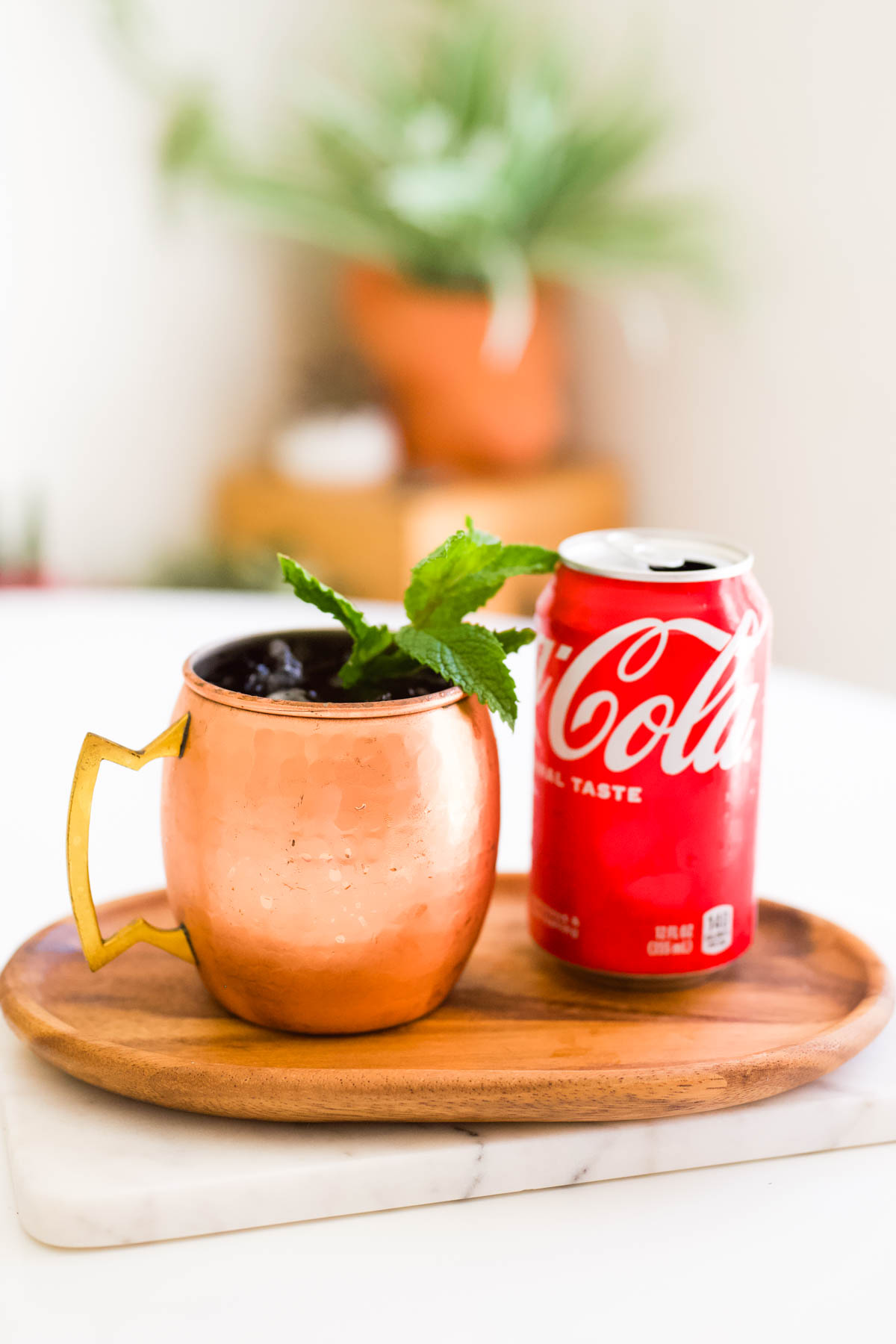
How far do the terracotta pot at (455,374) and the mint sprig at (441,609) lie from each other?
6.81 feet

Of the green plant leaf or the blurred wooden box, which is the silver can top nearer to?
the green plant leaf

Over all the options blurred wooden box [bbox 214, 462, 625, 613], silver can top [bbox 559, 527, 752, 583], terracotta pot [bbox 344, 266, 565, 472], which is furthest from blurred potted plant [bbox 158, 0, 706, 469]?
silver can top [bbox 559, 527, 752, 583]

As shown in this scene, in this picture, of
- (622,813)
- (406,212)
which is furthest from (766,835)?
(406,212)

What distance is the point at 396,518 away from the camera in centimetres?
248

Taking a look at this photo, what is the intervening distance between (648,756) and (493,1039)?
0.13 metres

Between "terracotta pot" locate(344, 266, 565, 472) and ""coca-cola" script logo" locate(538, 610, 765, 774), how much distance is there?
2089 mm

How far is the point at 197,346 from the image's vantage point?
296 cm

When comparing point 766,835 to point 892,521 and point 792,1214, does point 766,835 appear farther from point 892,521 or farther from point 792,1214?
point 892,521

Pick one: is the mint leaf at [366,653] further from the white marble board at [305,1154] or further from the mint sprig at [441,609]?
the white marble board at [305,1154]

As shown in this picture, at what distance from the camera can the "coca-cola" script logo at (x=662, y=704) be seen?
0.55 m

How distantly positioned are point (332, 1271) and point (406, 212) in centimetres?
217

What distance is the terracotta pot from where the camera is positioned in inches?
101

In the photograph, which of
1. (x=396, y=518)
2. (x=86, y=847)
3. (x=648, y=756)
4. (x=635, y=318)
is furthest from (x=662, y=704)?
(x=635, y=318)

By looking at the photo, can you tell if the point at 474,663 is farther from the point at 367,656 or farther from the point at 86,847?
the point at 86,847
